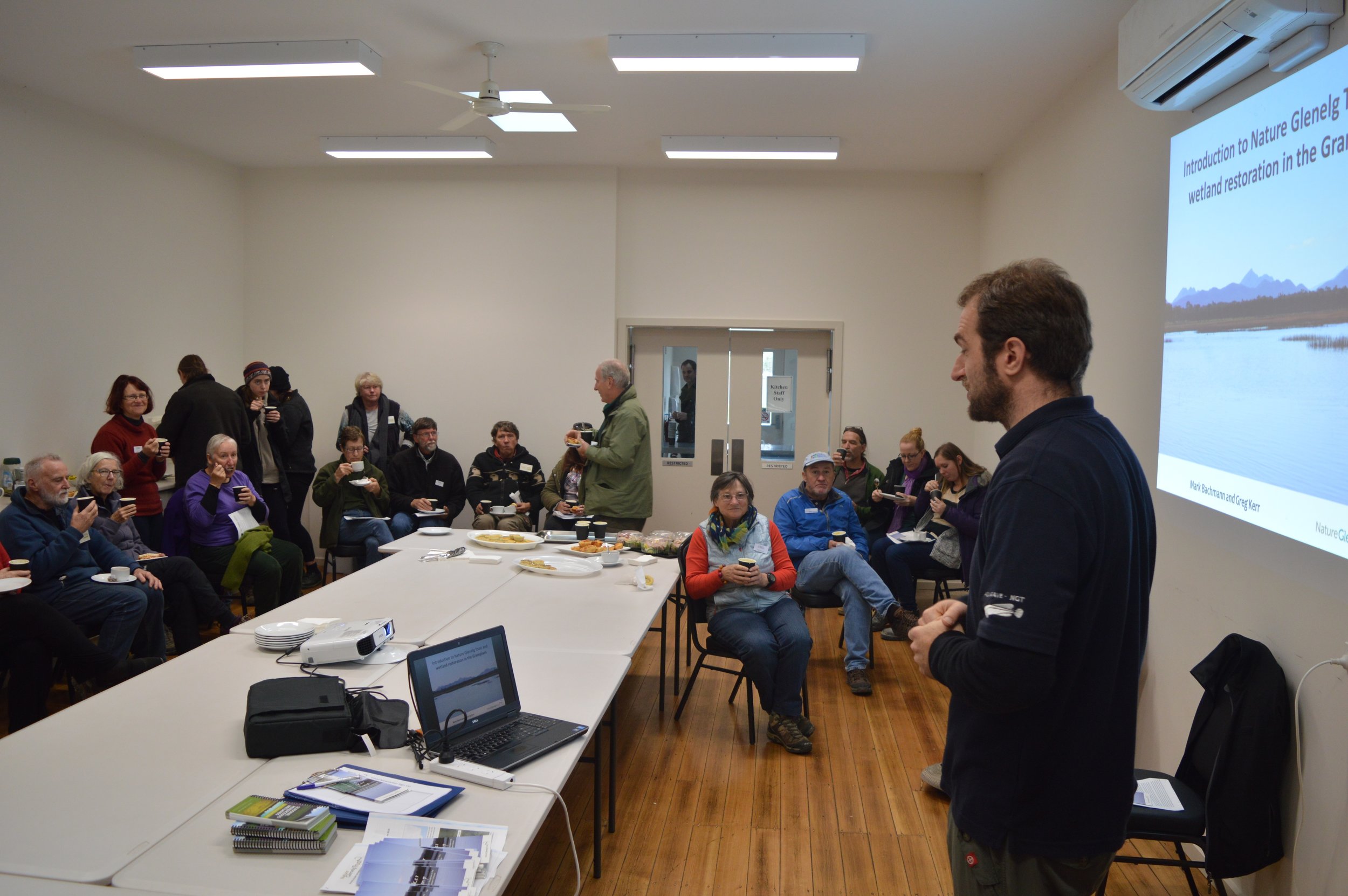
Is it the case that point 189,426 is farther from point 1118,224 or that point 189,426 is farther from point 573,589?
point 1118,224

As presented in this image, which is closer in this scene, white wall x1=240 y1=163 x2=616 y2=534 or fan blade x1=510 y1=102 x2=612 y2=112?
fan blade x1=510 y1=102 x2=612 y2=112

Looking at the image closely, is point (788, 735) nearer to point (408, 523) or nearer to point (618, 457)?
point (618, 457)

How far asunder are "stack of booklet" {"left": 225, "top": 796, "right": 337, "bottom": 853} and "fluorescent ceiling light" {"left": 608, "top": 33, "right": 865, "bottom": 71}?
3796mm

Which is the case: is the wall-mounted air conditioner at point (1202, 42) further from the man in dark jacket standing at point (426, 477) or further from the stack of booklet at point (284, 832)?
the man in dark jacket standing at point (426, 477)

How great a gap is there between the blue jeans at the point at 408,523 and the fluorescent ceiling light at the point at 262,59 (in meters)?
3.09

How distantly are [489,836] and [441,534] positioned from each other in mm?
3585

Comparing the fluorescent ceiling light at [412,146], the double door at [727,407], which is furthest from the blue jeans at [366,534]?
the fluorescent ceiling light at [412,146]

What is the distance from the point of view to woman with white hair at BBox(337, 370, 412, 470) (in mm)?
6875

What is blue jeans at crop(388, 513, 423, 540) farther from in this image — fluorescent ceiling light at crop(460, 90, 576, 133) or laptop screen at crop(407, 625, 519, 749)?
laptop screen at crop(407, 625, 519, 749)

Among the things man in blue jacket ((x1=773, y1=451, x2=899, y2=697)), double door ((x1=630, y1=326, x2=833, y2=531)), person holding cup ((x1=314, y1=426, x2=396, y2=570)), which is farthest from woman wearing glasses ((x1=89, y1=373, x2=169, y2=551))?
man in blue jacket ((x1=773, y1=451, x2=899, y2=697))

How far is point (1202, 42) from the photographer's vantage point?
8.99 feet

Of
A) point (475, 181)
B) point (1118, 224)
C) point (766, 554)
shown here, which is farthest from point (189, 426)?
point (1118, 224)

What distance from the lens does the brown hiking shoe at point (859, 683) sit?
4707mm

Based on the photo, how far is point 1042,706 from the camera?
138 centimetres
